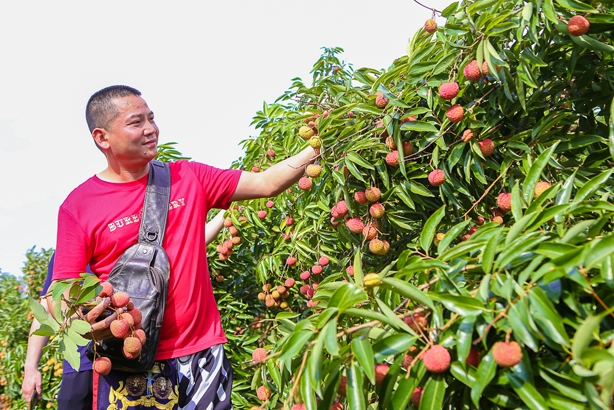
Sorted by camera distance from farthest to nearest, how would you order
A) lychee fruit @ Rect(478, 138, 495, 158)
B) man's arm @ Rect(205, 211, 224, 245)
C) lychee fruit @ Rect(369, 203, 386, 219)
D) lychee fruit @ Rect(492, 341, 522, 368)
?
man's arm @ Rect(205, 211, 224, 245) → lychee fruit @ Rect(369, 203, 386, 219) → lychee fruit @ Rect(478, 138, 495, 158) → lychee fruit @ Rect(492, 341, 522, 368)

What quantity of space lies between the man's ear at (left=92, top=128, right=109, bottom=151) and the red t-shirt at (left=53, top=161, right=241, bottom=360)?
12cm

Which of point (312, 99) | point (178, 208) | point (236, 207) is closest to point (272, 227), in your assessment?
point (236, 207)

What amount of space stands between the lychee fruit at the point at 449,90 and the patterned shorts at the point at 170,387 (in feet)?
3.82

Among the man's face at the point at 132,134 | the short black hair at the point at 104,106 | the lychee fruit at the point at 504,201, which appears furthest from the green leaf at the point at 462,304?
the short black hair at the point at 104,106

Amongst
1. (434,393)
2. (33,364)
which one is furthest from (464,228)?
(33,364)

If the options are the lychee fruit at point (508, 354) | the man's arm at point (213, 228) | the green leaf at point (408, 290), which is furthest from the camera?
the man's arm at point (213, 228)

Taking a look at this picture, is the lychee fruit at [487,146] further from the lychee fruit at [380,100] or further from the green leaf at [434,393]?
the green leaf at [434,393]

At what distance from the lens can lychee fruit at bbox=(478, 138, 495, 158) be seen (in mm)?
1803

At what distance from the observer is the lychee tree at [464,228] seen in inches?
37.2

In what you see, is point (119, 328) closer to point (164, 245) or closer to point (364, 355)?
point (164, 245)

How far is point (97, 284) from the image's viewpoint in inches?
70.1

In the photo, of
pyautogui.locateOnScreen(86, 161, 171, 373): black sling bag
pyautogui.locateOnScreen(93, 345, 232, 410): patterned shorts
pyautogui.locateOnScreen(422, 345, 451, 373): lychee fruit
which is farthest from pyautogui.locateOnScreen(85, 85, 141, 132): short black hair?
pyautogui.locateOnScreen(422, 345, 451, 373): lychee fruit

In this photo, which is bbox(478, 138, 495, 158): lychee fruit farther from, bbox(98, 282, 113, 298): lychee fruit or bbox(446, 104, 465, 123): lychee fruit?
bbox(98, 282, 113, 298): lychee fruit

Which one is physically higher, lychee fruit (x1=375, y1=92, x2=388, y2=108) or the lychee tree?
lychee fruit (x1=375, y1=92, x2=388, y2=108)
